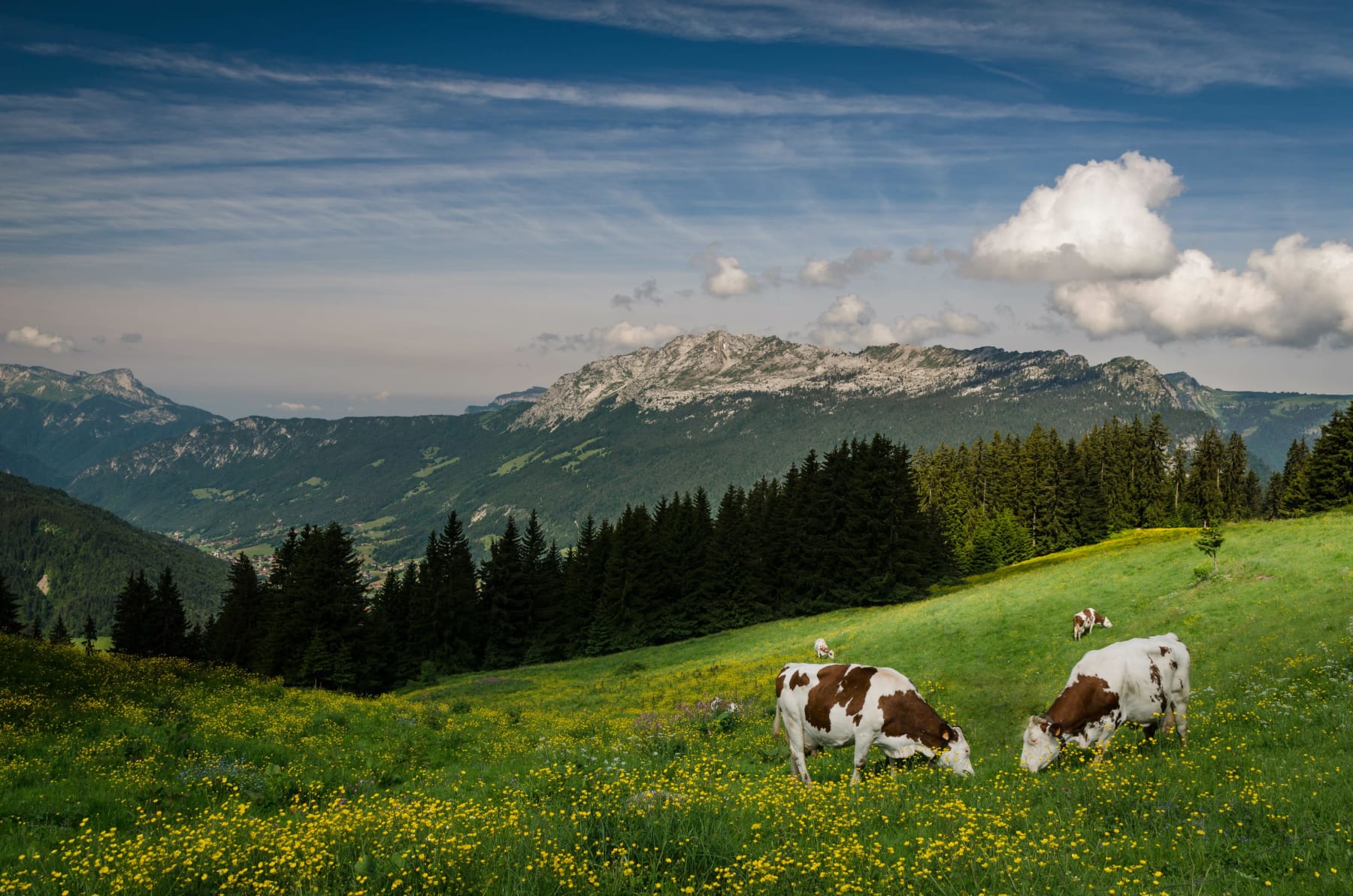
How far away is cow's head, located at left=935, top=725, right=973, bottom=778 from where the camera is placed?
41.0 ft

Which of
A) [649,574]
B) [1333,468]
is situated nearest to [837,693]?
[649,574]

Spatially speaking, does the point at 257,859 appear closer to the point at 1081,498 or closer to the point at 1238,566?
the point at 1238,566

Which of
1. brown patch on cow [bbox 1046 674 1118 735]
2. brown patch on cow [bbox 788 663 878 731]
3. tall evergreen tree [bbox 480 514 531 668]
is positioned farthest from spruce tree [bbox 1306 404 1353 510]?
tall evergreen tree [bbox 480 514 531 668]

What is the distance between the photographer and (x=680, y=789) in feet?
36.0

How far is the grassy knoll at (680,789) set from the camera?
734 centimetres

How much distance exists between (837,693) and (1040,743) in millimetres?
3966

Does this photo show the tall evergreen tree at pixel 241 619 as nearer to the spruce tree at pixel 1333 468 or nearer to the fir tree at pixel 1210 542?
the fir tree at pixel 1210 542

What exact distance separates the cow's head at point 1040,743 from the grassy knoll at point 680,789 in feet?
1.07

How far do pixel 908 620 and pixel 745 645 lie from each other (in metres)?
13.3

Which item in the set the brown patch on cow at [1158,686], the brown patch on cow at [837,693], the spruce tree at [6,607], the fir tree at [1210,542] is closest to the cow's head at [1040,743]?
the brown patch on cow at [1158,686]

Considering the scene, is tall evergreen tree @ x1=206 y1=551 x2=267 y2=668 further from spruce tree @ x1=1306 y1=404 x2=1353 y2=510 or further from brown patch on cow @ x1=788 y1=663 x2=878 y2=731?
spruce tree @ x1=1306 y1=404 x2=1353 y2=510

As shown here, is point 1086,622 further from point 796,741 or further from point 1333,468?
point 1333,468

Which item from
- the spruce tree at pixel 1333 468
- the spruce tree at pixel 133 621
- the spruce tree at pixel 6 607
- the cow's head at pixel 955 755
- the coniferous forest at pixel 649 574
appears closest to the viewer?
the cow's head at pixel 955 755

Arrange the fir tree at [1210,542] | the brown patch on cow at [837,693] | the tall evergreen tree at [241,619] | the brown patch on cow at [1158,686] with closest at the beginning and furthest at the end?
the brown patch on cow at [1158,686] → the brown patch on cow at [837,693] → the fir tree at [1210,542] → the tall evergreen tree at [241,619]
